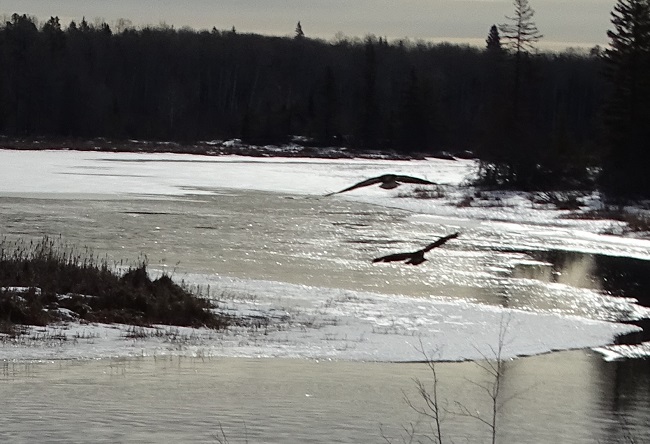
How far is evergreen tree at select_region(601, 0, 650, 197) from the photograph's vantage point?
46.8 meters

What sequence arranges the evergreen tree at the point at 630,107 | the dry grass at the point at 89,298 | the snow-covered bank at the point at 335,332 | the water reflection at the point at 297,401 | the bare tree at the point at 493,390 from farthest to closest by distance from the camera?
the evergreen tree at the point at 630,107
the dry grass at the point at 89,298
the snow-covered bank at the point at 335,332
the bare tree at the point at 493,390
the water reflection at the point at 297,401

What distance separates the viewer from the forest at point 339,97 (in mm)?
51625

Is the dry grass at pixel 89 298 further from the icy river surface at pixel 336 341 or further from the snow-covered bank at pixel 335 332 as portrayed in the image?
the icy river surface at pixel 336 341

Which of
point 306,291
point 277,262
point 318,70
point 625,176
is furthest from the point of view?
point 318,70

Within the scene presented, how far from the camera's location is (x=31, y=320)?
47.6ft

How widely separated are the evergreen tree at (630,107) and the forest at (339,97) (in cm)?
7

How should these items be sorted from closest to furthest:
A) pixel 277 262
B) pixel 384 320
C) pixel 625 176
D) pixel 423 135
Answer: pixel 384 320 < pixel 277 262 < pixel 625 176 < pixel 423 135

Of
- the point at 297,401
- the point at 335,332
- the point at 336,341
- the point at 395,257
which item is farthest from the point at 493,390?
the point at 395,257

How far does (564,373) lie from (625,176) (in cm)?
3422

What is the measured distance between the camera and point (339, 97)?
433ft

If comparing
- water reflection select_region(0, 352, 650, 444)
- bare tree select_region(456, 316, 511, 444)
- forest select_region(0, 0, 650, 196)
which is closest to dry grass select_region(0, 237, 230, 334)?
water reflection select_region(0, 352, 650, 444)

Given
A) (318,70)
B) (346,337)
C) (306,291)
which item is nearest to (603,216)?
(306,291)

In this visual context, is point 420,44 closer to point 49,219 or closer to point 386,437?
point 49,219

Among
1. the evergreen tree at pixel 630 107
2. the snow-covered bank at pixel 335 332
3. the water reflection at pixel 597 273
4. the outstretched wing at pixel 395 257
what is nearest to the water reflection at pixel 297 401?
the snow-covered bank at pixel 335 332
